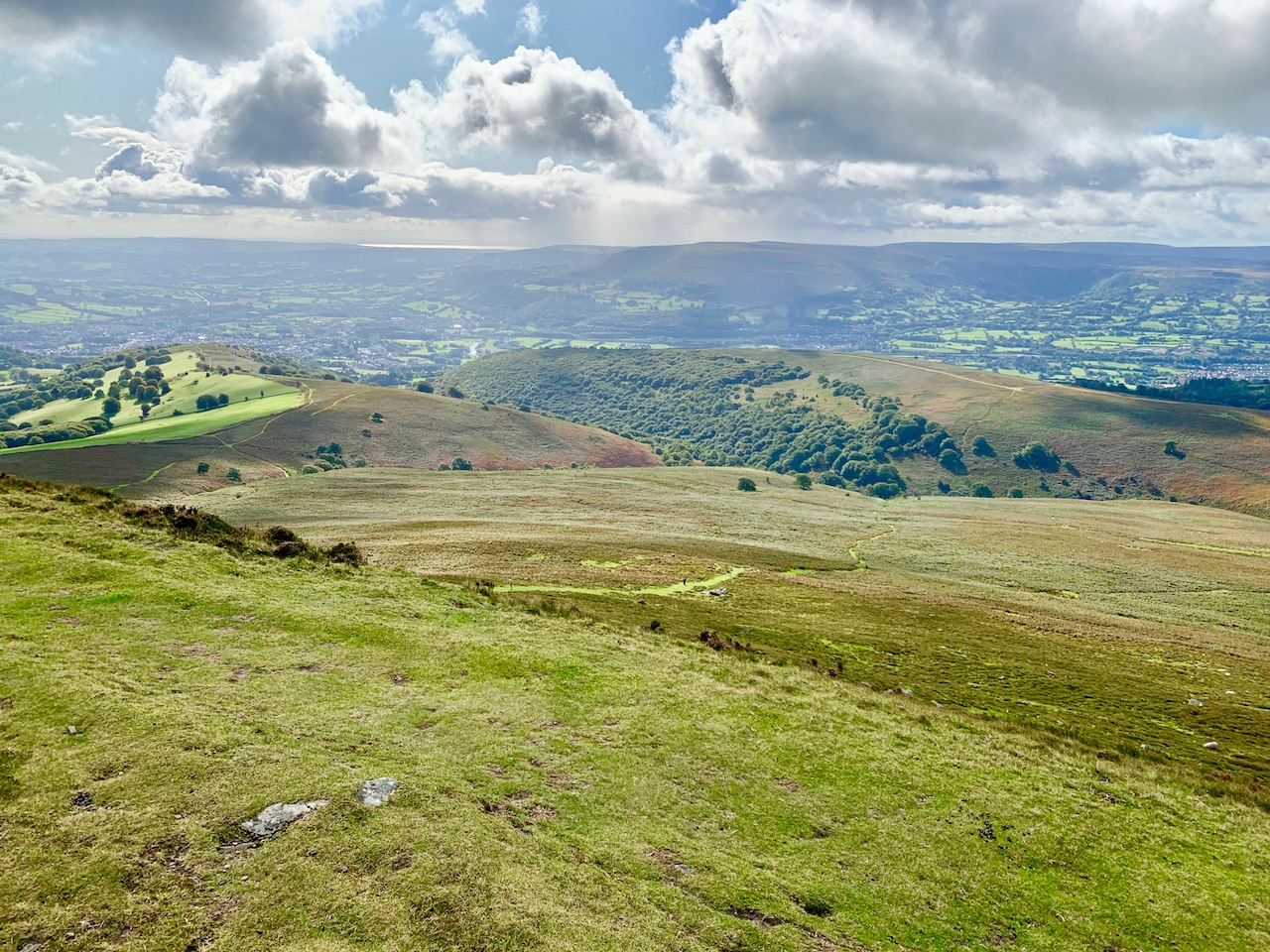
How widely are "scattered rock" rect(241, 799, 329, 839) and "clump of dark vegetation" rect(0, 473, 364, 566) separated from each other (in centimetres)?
2317

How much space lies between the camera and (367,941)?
1173 centimetres

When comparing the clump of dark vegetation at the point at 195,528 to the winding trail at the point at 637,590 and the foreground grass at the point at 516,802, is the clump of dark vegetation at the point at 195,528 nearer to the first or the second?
the foreground grass at the point at 516,802

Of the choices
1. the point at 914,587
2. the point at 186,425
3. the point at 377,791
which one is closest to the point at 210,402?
the point at 186,425

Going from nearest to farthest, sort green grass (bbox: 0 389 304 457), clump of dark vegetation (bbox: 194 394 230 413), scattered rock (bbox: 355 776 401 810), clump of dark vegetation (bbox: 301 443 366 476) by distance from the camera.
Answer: scattered rock (bbox: 355 776 401 810), green grass (bbox: 0 389 304 457), clump of dark vegetation (bbox: 301 443 366 476), clump of dark vegetation (bbox: 194 394 230 413)

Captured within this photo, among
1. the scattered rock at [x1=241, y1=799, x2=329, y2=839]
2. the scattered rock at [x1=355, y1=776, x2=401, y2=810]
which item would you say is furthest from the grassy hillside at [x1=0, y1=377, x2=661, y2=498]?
the scattered rock at [x1=241, y1=799, x2=329, y2=839]

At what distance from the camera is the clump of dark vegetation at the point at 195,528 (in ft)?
113

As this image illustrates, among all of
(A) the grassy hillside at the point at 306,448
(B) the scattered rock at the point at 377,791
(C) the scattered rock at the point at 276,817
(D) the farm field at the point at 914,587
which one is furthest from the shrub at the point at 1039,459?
(C) the scattered rock at the point at 276,817

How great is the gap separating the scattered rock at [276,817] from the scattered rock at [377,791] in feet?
2.80

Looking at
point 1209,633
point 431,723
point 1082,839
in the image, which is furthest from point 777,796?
point 1209,633

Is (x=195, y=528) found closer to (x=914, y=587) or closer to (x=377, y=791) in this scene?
(x=377, y=791)

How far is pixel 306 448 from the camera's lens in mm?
146625

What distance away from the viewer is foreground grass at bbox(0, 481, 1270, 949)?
12.7 meters

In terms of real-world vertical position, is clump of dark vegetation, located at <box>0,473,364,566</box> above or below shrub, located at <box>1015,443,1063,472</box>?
above

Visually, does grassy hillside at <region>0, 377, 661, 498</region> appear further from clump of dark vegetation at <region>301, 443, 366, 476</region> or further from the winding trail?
the winding trail
